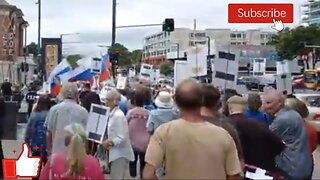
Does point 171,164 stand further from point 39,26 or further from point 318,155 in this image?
point 39,26

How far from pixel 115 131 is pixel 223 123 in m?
2.98

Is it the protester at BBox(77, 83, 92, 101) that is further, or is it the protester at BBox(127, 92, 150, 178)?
the protester at BBox(77, 83, 92, 101)

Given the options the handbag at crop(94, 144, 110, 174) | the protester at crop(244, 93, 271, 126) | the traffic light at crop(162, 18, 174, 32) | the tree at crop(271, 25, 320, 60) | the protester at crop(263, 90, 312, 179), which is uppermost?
the tree at crop(271, 25, 320, 60)

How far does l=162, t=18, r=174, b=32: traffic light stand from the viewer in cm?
3903

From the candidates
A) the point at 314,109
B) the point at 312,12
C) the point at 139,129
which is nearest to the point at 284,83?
the point at 314,109

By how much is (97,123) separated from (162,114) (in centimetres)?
158

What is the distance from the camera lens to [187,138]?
5.25m

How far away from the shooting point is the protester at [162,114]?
33.5 ft

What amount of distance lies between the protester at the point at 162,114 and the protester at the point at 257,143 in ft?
9.15

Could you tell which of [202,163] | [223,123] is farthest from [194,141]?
[223,123]

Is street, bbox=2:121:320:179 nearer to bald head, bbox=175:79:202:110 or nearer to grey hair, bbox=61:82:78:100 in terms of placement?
grey hair, bbox=61:82:78:100

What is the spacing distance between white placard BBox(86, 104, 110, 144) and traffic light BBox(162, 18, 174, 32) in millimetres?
30217

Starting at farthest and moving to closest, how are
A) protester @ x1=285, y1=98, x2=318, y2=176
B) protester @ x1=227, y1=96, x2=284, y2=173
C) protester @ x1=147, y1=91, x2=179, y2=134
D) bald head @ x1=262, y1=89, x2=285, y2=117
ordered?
protester @ x1=147, y1=91, x2=179, y2=134 < protester @ x1=285, y1=98, x2=318, y2=176 < bald head @ x1=262, y1=89, x2=285, y2=117 < protester @ x1=227, y1=96, x2=284, y2=173

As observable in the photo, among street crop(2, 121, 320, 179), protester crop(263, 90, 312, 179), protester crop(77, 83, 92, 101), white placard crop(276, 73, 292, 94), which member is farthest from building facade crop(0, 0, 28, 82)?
protester crop(263, 90, 312, 179)
